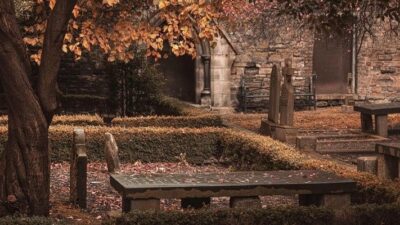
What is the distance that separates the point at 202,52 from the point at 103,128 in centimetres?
1162

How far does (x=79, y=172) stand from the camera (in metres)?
10.3

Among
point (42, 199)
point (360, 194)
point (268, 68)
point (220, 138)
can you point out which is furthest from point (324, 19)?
point (268, 68)

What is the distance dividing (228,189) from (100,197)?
3823mm

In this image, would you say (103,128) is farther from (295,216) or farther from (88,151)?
(295,216)

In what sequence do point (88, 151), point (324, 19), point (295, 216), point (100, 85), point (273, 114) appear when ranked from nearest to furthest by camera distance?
1. point (295, 216)
2. point (324, 19)
3. point (88, 151)
4. point (273, 114)
5. point (100, 85)

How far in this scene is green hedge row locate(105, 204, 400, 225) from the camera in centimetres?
737

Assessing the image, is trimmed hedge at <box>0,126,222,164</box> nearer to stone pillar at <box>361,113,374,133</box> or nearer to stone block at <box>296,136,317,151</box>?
stone block at <box>296,136,317,151</box>

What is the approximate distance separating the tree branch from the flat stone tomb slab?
1220 millimetres

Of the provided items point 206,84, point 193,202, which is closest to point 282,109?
point 193,202

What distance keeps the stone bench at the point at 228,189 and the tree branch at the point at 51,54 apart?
3.95ft

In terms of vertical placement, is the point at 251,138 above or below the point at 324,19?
below

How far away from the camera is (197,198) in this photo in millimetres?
8438

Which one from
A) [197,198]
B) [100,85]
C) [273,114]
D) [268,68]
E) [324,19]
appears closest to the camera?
[197,198]

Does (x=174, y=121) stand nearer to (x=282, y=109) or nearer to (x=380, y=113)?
(x=282, y=109)
